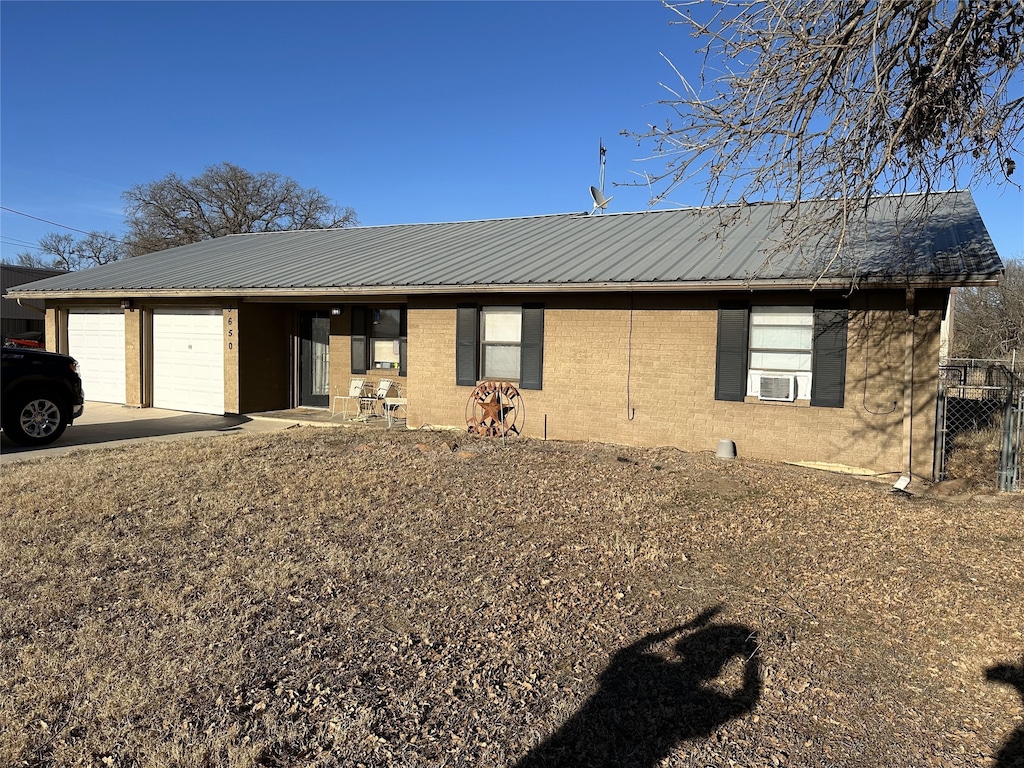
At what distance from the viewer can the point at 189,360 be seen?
1491cm

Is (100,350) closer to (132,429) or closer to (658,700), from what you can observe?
(132,429)

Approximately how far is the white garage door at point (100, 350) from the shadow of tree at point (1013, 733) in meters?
16.3

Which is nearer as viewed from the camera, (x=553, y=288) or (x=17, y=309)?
(x=553, y=288)

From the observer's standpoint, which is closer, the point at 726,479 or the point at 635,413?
the point at 726,479

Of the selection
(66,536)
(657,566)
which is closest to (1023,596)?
(657,566)

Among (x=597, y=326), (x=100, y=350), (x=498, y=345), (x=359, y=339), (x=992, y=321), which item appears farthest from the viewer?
(x=992, y=321)

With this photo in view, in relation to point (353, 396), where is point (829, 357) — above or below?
above

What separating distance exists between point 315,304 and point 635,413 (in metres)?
7.49

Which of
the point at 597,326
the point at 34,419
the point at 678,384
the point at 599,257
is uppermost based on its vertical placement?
the point at 599,257

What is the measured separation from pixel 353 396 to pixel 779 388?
25.1 ft

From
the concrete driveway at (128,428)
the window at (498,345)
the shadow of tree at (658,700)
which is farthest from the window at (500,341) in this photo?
the shadow of tree at (658,700)

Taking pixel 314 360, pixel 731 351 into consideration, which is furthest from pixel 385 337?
pixel 731 351

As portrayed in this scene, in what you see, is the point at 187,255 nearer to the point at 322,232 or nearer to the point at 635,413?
the point at 322,232

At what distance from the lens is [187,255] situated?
18.5 meters
